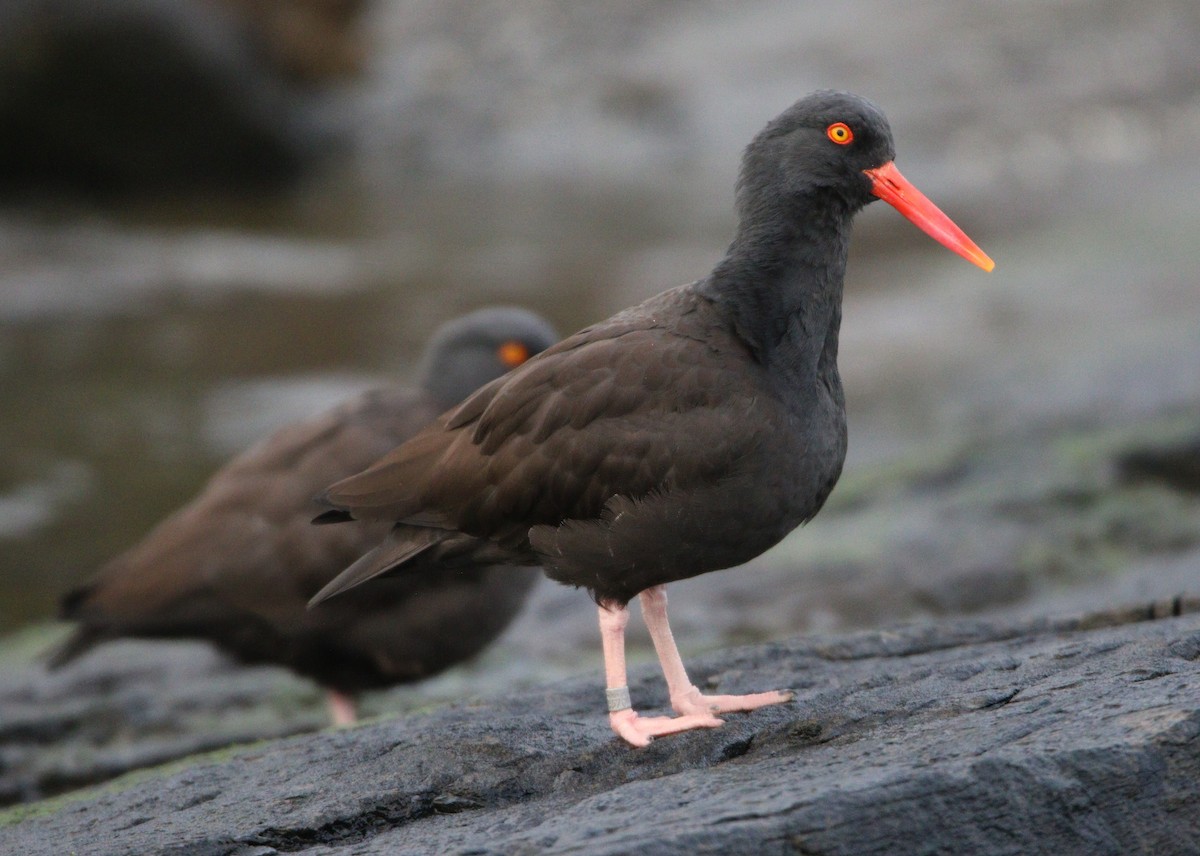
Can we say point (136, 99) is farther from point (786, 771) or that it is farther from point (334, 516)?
point (786, 771)

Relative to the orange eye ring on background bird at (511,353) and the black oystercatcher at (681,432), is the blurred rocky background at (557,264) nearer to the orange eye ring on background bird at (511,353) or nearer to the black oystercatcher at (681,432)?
the orange eye ring on background bird at (511,353)

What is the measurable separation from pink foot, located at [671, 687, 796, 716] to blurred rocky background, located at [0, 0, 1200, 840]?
165 cm

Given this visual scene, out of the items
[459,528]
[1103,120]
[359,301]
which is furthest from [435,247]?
[459,528]

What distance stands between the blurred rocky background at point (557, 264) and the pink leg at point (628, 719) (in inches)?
75.3

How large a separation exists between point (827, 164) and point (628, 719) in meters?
1.68

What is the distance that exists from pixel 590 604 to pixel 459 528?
3534mm

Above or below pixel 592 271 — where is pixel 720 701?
below

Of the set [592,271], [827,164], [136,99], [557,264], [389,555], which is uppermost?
[136,99]

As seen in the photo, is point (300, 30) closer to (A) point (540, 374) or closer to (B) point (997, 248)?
(B) point (997, 248)

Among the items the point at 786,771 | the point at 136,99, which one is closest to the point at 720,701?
the point at 786,771

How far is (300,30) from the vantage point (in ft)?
59.6

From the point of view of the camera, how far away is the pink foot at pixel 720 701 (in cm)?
416

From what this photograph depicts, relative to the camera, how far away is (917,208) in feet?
14.5

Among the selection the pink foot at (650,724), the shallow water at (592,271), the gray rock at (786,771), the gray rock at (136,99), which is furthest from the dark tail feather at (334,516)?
the gray rock at (136,99)
